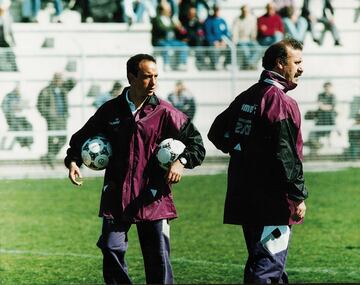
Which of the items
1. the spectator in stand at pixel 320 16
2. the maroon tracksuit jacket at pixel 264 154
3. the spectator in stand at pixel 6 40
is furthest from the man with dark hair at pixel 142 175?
the spectator in stand at pixel 320 16

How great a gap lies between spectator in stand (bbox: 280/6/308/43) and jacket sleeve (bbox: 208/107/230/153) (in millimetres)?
15393

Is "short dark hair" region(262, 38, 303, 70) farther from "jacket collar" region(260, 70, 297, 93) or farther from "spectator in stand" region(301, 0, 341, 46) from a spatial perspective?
"spectator in stand" region(301, 0, 341, 46)

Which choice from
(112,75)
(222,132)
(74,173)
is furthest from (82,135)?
(112,75)

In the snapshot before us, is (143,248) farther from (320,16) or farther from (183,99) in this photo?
(320,16)

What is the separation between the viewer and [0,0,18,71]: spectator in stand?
19266mm

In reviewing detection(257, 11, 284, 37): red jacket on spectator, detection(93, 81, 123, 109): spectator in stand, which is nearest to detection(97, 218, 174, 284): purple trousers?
detection(93, 81, 123, 109): spectator in stand

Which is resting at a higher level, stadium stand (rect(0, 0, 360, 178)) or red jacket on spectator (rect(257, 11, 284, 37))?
red jacket on spectator (rect(257, 11, 284, 37))

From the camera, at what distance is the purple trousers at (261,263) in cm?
680

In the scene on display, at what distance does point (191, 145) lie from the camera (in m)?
7.41

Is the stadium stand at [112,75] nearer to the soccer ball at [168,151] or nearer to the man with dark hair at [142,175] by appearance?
the man with dark hair at [142,175]

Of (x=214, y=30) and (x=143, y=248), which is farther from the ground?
(x=143, y=248)

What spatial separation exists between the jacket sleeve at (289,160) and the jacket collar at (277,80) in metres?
0.31

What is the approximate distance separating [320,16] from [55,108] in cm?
743

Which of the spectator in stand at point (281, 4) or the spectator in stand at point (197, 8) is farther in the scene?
the spectator in stand at point (281, 4)
